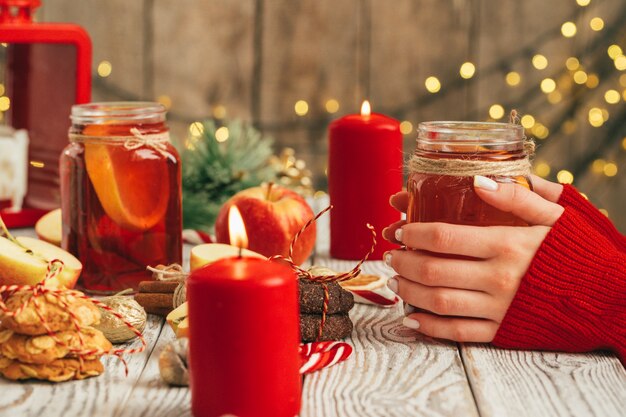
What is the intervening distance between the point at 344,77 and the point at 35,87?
101 centimetres

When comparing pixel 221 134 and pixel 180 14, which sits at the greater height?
pixel 180 14

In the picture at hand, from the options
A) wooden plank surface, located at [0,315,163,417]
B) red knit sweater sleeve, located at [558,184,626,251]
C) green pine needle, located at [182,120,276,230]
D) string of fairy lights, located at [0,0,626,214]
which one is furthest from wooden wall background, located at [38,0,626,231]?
wooden plank surface, located at [0,315,163,417]

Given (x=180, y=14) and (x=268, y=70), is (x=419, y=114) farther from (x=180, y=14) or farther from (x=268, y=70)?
(x=180, y=14)

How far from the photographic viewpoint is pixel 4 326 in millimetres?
706

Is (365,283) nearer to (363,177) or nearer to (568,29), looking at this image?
(363,177)

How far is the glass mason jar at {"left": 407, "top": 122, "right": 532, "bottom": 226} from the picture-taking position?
2.64 ft

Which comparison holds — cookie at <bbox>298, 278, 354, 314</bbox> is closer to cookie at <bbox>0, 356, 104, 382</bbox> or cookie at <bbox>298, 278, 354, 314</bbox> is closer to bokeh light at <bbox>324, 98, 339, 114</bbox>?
cookie at <bbox>0, 356, 104, 382</bbox>

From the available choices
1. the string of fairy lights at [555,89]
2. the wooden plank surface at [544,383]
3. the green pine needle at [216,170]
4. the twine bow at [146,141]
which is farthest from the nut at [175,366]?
the string of fairy lights at [555,89]

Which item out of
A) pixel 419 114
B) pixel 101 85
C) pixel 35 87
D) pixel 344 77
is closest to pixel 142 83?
pixel 101 85

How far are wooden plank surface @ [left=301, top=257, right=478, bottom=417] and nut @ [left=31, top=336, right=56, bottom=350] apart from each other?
8.1 inches

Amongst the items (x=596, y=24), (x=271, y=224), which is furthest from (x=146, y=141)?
(x=596, y=24)

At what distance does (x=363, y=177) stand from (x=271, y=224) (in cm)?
15

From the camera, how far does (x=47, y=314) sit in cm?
69

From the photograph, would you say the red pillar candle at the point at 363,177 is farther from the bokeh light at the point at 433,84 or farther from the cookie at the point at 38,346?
the bokeh light at the point at 433,84
